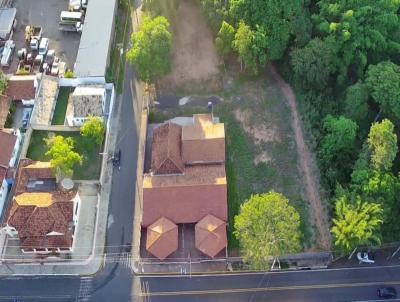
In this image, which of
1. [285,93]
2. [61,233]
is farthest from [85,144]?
[285,93]

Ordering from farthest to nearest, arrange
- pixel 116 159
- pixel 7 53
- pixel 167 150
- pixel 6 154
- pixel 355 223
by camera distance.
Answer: pixel 7 53 < pixel 116 159 < pixel 6 154 < pixel 167 150 < pixel 355 223

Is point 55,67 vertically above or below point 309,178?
above

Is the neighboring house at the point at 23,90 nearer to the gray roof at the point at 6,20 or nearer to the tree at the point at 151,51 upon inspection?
the gray roof at the point at 6,20

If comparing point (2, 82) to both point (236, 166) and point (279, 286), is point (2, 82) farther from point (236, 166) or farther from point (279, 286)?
point (279, 286)

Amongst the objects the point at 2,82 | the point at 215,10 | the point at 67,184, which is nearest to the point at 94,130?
the point at 67,184

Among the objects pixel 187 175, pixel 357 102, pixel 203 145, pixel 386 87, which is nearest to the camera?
pixel 386 87

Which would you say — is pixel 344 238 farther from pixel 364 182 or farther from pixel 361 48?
pixel 361 48

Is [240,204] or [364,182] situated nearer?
[364,182]
